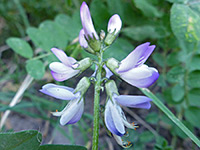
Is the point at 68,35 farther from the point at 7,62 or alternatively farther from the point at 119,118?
the point at 119,118

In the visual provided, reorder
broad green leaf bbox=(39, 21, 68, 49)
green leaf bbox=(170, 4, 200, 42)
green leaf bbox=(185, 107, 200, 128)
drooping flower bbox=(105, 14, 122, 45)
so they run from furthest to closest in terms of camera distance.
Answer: broad green leaf bbox=(39, 21, 68, 49) → green leaf bbox=(185, 107, 200, 128) → green leaf bbox=(170, 4, 200, 42) → drooping flower bbox=(105, 14, 122, 45)

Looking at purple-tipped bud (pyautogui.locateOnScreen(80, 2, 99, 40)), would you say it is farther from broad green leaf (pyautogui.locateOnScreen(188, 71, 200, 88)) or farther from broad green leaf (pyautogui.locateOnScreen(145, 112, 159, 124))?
broad green leaf (pyautogui.locateOnScreen(145, 112, 159, 124))

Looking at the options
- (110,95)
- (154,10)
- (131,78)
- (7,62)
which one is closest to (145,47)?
(131,78)

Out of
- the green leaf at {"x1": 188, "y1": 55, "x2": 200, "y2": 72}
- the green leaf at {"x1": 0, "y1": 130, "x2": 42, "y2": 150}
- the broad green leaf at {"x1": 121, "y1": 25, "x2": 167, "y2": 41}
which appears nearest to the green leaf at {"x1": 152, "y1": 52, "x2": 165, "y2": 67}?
the broad green leaf at {"x1": 121, "y1": 25, "x2": 167, "y2": 41}

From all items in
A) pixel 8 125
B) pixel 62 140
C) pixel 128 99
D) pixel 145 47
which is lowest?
pixel 62 140

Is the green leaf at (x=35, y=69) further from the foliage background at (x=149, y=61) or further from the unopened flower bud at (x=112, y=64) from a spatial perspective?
the unopened flower bud at (x=112, y=64)

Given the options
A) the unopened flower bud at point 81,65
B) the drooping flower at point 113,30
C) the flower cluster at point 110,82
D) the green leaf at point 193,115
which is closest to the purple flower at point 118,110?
the flower cluster at point 110,82
